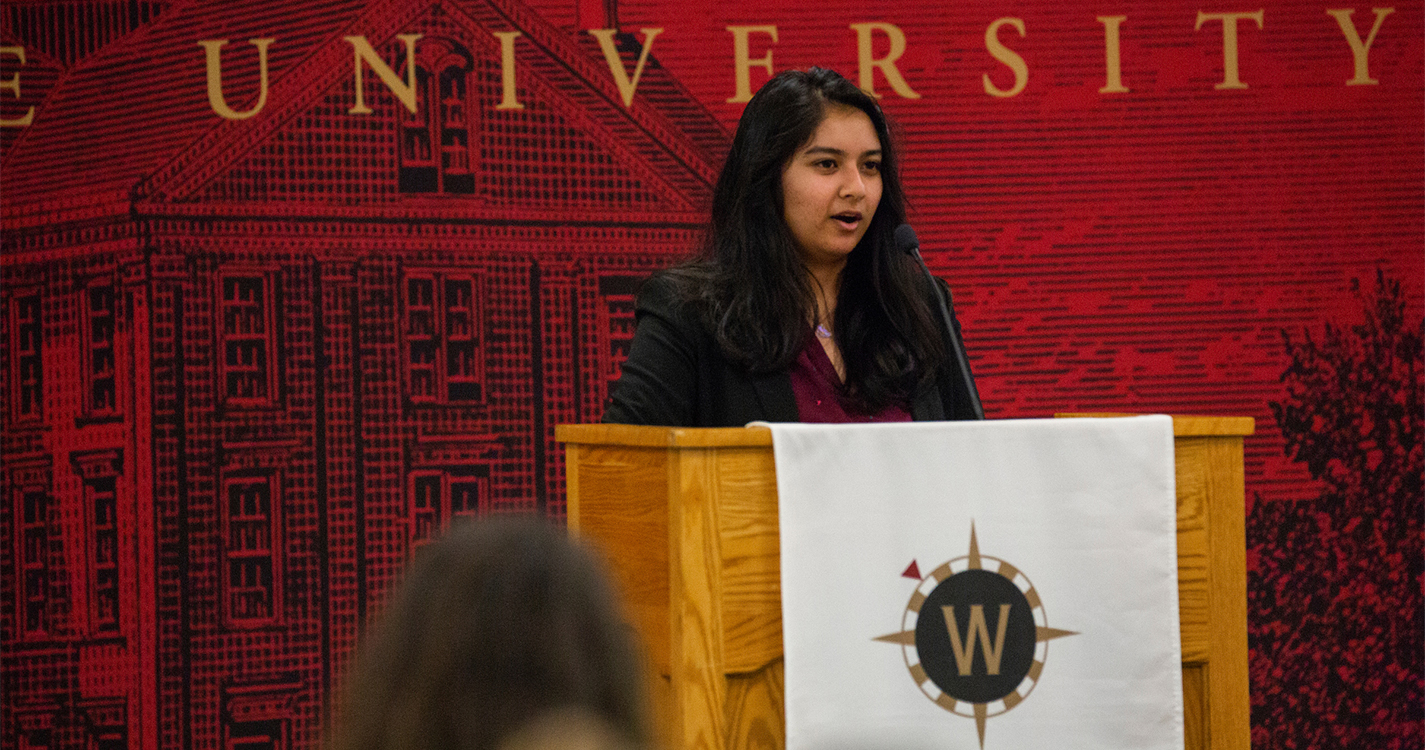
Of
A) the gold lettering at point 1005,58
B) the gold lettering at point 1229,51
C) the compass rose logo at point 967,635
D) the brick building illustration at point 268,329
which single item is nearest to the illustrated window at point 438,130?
the brick building illustration at point 268,329

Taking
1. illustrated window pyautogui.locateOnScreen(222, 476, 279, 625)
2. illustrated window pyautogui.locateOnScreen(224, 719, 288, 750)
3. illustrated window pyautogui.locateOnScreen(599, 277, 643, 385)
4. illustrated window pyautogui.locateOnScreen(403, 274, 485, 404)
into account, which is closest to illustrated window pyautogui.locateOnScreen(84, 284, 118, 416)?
illustrated window pyautogui.locateOnScreen(222, 476, 279, 625)

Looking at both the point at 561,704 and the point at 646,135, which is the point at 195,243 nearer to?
the point at 646,135

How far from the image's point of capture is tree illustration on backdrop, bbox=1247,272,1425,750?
11.8 feet

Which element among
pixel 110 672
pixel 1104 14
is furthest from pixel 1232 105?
pixel 110 672

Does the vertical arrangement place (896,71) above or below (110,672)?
above

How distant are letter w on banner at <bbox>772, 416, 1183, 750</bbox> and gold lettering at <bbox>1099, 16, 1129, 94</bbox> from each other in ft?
7.06

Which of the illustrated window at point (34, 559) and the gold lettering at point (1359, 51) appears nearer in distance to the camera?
the illustrated window at point (34, 559)

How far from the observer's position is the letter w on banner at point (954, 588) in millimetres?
1620

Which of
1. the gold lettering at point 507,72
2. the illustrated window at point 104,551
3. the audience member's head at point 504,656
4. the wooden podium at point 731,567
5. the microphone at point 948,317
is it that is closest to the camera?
the audience member's head at point 504,656

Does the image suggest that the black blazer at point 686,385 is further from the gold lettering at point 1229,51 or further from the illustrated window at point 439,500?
the gold lettering at point 1229,51

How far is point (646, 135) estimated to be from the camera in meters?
3.56

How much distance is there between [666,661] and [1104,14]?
2.60 metres

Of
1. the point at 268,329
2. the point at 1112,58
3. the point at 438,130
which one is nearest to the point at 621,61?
the point at 438,130

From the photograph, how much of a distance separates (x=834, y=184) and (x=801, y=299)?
0.65 feet
